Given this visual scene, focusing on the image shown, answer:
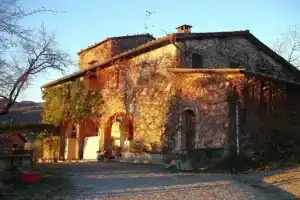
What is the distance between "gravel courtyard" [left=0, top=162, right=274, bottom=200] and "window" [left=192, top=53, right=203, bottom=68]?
7456 mm

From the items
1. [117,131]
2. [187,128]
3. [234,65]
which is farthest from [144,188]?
[117,131]

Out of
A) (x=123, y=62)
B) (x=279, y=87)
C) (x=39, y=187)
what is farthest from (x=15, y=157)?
(x=279, y=87)

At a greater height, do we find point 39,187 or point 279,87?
point 279,87

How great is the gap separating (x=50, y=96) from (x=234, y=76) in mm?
15111

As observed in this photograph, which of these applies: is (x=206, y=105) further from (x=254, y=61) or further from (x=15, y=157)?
(x=15, y=157)

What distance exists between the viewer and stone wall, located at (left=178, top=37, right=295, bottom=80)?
778 inches

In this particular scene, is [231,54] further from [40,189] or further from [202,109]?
[40,189]

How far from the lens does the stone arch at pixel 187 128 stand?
18.8 metres

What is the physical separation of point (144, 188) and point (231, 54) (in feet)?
41.3

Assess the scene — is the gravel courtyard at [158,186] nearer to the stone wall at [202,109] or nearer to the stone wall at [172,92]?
the stone wall at [202,109]

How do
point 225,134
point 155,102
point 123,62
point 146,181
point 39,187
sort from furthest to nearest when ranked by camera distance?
point 123,62 → point 155,102 → point 225,134 → point 146,181 → point 39,187

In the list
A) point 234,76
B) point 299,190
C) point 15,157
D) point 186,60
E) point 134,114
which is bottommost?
point 299,190

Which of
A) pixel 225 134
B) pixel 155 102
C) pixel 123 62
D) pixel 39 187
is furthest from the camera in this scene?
pixel 123 62

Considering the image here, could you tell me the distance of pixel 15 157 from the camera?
40.8ft
